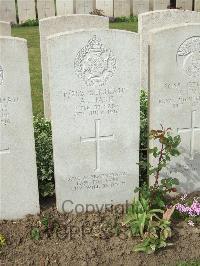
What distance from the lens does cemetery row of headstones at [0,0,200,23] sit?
13.6 metres

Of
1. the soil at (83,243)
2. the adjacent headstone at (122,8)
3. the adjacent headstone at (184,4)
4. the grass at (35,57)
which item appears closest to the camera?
the soil at (83,243)

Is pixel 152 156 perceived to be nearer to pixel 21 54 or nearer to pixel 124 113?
pixel 124 113

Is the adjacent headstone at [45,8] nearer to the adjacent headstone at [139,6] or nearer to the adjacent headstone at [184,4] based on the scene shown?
the adjacent headstone at [139,6]

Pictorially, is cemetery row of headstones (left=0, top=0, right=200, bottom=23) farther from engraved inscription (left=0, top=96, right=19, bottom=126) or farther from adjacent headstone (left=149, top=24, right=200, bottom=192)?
engraved inscription (left=0, top=96, right=19, bottom=126)


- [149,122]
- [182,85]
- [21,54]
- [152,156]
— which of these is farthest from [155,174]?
[21,54]

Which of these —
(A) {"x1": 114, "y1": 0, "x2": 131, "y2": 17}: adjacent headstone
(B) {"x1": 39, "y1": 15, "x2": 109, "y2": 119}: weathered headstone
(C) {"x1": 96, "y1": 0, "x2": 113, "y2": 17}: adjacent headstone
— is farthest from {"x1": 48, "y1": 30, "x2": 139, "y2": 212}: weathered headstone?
(A) {"x1": 114, "y1": 0, "x2": 131, "y2": 17}: adjacent headstone

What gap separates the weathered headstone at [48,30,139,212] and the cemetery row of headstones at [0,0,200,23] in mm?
9348

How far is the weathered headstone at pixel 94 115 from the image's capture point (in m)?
4.54

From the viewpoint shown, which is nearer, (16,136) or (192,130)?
(16,136)

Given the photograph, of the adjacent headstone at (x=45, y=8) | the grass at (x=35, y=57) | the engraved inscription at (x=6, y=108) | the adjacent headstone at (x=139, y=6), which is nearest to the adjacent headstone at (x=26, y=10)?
the adjacent headstone at (x=45, y=8)

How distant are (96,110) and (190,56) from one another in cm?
105

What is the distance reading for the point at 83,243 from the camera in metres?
4.77

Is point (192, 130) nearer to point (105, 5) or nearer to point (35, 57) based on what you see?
point (35, 57)

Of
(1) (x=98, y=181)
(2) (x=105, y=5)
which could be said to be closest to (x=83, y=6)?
(2) (x=105, y=5)
